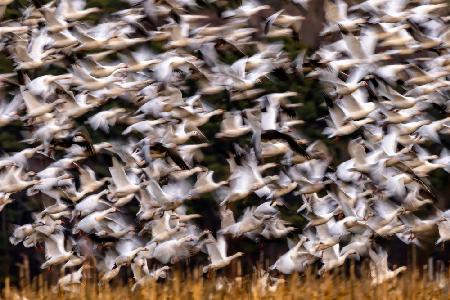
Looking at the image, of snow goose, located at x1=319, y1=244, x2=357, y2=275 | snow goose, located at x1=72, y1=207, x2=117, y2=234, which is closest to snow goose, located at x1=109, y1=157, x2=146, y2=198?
snow goose, located at x1=72, y1=207, x2=117, y2=234

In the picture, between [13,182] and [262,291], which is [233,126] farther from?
[262,291]

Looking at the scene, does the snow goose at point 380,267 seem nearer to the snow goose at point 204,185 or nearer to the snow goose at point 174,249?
the snow goose at point 174,249

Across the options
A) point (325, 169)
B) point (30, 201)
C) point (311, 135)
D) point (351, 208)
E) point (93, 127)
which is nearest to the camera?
point (351, 208)

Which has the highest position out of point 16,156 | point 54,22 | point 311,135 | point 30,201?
point 54,22

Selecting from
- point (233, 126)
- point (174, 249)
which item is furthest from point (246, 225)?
point (233, 126)

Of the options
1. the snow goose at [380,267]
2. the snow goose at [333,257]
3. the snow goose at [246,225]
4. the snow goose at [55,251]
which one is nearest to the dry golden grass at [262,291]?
the snow goose at [380,267]

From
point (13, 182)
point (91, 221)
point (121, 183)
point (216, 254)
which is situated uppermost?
point (121, 183)

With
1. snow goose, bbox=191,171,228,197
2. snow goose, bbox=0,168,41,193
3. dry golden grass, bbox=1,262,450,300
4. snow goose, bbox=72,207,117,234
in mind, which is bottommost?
snow goose, bbox=191,171,228,197

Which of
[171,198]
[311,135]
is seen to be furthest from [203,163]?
[171,198]

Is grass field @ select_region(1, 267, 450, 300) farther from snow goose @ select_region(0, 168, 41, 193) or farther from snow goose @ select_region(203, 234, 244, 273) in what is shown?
snow goose @ select_region(0, 168, 41, 193)

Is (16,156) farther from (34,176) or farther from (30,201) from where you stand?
(30,201)

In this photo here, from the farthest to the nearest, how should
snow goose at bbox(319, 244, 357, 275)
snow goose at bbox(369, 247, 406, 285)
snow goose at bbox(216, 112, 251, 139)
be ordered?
1. snow goose at bbox(216, 112, 251, 139)
2. snow goose at bbox(319, 244, 357, 275)
3. snow goose at bbox(369, 247, 406, 285)

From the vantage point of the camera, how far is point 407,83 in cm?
2344

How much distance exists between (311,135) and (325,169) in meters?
3.57
